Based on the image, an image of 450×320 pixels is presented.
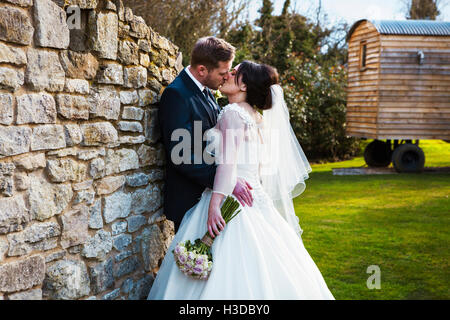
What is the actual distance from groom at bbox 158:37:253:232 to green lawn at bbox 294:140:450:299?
2.01 m

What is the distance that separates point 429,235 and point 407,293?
2.39 m

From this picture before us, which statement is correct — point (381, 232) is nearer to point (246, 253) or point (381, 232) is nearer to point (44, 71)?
point (246, 253)

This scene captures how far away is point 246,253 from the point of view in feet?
10.1

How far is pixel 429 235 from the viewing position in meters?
6.78

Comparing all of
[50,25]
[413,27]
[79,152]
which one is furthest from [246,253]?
[413,27]

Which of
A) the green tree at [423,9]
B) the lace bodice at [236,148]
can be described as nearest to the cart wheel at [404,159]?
the lace bodice at [236,148]

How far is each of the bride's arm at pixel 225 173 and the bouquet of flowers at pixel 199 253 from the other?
0.05m

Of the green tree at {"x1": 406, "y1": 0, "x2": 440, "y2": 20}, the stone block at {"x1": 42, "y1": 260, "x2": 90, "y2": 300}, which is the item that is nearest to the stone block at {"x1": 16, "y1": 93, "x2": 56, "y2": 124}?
the stone block at {"x1": 42, "y1": 260, "x2": 90, "y2": 300}

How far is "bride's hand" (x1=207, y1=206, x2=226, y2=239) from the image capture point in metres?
3.15

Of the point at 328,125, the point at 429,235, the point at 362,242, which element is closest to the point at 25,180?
the point at 362,242

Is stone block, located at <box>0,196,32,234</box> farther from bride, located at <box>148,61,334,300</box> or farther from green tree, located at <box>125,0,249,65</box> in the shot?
green tree, located at <box>125,0,249,65</box>

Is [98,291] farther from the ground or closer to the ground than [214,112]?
closer to the ground

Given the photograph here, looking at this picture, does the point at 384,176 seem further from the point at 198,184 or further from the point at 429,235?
the point at 198,184
